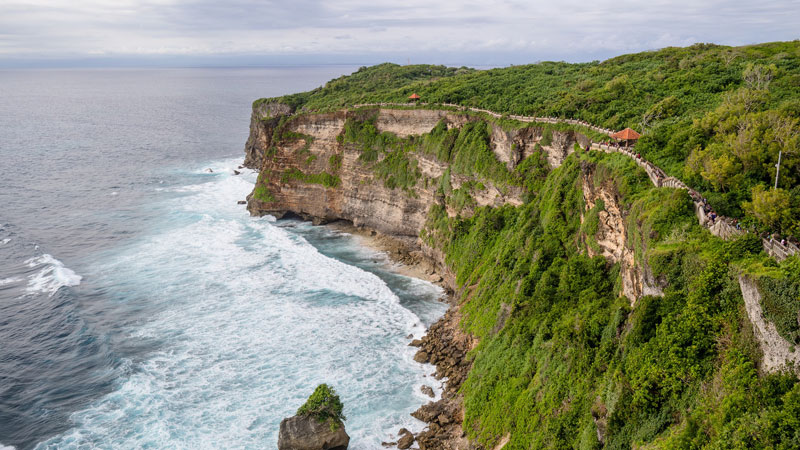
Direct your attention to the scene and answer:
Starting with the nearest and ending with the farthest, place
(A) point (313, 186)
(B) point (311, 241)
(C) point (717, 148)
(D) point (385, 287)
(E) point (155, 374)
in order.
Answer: (C) point (717, 148), (E) point (155, 374), (D) point (385, 287), (B) point (311, 241), (A) point (313, 186)

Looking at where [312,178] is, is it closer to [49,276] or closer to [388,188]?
[388,188]

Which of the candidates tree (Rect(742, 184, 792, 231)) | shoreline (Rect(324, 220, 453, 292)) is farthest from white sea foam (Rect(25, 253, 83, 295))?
tree (Rect(742, 184, 792, 231))

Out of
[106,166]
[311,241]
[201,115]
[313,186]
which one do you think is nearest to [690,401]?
[311,241]

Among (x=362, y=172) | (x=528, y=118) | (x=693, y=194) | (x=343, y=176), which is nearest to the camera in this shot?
(x=693, y=194)

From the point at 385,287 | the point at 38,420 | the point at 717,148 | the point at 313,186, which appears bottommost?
the point at 38,420

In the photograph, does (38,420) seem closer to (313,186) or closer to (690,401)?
(690,401)

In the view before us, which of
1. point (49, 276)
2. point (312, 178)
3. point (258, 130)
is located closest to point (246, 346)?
point (49, 276)

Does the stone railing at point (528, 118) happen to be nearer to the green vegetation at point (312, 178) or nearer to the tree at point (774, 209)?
the green vegetation at point (312, 178)
